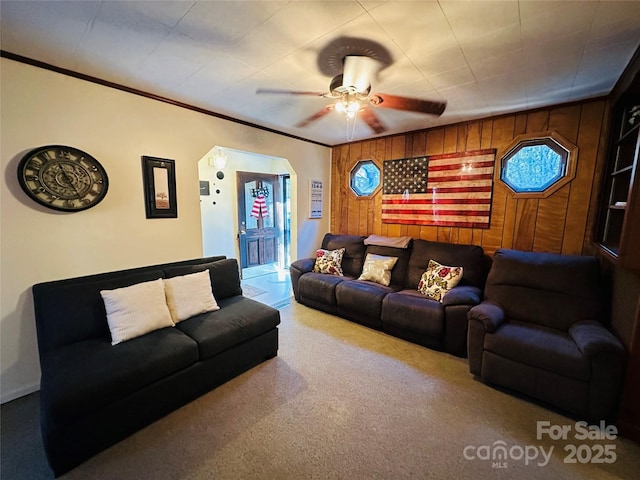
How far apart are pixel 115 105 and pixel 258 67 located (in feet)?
4.39

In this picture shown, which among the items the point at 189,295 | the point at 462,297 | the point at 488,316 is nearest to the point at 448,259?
the point at 462,297

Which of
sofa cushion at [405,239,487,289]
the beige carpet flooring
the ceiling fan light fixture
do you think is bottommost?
the beige carpet flooring

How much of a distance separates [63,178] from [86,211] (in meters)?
0.28

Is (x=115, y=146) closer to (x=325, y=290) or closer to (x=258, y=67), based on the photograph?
(x=258, y=67)

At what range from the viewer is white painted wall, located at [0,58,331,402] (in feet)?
6.13

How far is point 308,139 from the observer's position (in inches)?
159

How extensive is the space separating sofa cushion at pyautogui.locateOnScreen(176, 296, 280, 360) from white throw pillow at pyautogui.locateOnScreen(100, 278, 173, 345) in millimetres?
195

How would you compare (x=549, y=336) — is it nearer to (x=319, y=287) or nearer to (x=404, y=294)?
(x=404, y=294)

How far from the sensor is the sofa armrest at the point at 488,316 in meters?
2.10

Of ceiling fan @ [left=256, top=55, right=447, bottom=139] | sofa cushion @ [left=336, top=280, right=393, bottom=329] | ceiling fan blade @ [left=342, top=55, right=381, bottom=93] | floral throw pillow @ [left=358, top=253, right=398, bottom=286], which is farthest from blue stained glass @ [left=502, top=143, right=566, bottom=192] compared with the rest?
ceiling fan blade @ [left=342, top=55, right=381, bottom=93]

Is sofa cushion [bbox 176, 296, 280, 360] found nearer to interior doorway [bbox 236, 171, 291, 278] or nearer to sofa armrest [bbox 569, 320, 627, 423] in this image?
sofa armrest [bbox 569, 320, 627, 423]

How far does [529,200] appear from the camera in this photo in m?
2.85

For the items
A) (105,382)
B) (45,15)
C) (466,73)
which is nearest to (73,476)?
(105,382)

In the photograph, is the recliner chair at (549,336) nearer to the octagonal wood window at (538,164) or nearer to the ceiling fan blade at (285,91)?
the octagonal wood window at (538,164)
